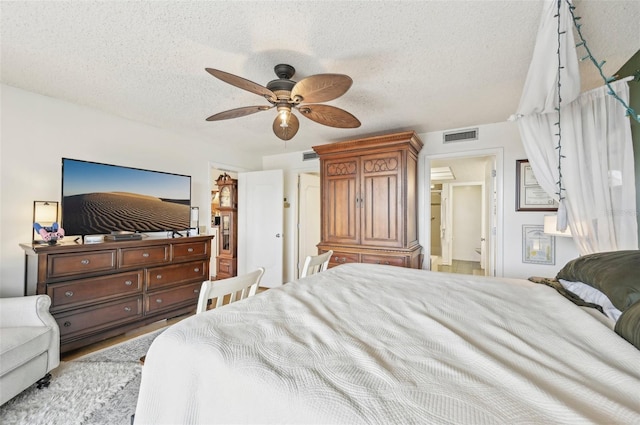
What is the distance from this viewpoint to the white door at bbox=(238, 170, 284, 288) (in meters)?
4.28

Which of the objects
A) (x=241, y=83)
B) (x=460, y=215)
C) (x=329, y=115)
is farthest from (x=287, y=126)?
(x=460, y=215)

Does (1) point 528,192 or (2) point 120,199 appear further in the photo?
(1) point 528,192

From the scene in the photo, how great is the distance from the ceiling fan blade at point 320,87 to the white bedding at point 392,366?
1.23 metres

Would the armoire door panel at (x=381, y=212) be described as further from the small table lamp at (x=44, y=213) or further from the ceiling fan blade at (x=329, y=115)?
the small table lamp at (x=44, y=213)

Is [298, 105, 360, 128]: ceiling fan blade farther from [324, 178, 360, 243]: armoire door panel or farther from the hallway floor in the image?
the hallway floor

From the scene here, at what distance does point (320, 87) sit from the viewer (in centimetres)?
158

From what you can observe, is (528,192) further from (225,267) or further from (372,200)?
(225,267)

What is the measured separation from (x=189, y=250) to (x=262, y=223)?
1.48 metres

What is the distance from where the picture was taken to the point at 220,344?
835mm

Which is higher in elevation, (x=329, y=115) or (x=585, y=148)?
(x=329, y=115)

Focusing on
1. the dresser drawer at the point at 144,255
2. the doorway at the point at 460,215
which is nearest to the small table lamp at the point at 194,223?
the dresser drawer at the point at 144,255

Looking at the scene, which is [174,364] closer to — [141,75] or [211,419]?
[211,419]

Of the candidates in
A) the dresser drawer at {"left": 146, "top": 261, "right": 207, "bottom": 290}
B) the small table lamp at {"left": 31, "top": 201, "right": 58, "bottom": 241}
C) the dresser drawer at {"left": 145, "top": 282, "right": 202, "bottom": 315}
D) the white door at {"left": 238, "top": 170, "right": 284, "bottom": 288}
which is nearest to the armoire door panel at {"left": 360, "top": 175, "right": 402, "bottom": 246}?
the white door at {"left": 238, "top": 170, "right": 284, "bottom": 288}

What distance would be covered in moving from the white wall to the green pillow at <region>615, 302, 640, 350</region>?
397cm
